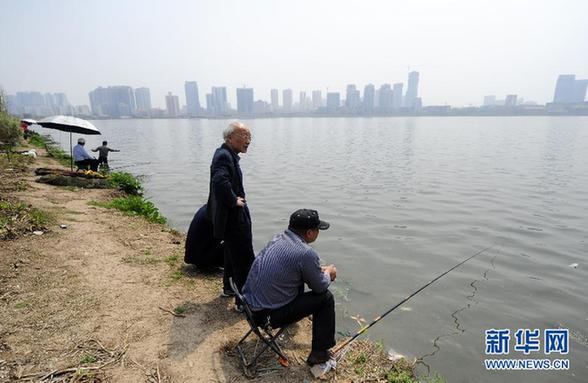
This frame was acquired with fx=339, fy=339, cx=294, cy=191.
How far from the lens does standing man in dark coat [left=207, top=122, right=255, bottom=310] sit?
4.34 meters

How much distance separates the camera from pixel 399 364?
423cm

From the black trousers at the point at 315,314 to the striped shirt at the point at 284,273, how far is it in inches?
2.7

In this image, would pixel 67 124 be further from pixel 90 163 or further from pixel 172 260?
pixel 172 260

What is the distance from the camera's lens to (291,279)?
3494 mm

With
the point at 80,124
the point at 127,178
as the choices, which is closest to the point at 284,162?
the point at 127,178

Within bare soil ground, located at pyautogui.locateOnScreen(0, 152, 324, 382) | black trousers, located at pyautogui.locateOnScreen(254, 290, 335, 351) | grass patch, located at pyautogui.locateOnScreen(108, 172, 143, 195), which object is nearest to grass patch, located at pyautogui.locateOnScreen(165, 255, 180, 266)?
bare soil ground, located at pyautogui.locateOnScreen(0, 152, 324, 382)

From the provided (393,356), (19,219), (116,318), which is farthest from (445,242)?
(19,219)

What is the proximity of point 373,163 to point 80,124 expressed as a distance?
55.9 ft

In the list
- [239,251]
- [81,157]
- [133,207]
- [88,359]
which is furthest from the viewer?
[81,157]

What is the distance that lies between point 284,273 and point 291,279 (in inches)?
4.5

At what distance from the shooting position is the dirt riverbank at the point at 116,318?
3.60m

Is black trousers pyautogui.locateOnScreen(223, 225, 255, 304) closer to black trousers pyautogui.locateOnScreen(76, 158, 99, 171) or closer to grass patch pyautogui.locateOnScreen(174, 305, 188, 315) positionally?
grass patch pyautogui.locateOnScreen(174, 305, 188, 315)

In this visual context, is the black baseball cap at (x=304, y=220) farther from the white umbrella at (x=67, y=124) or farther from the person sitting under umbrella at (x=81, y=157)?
the person sitting under umbrella at (x=81, y=157)

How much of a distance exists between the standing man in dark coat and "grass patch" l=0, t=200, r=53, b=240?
4.83m
